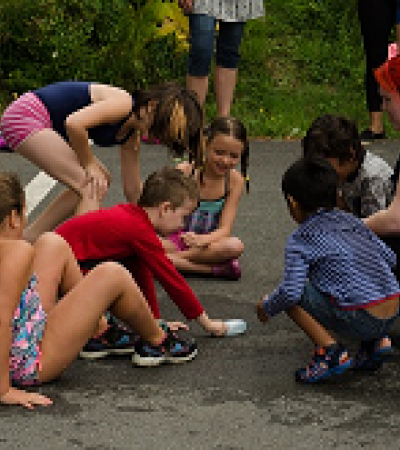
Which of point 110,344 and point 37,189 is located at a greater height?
point 110,344

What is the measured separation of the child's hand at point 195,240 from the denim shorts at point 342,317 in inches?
57.1

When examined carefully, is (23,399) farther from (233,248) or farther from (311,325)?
(233,248)

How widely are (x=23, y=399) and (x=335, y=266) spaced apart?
4.06 ft

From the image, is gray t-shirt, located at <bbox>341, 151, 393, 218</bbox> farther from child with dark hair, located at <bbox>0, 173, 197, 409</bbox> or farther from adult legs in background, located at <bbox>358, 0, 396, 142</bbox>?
adult legs in background, located at <bbox>358, 0, 396, 142</bbox>

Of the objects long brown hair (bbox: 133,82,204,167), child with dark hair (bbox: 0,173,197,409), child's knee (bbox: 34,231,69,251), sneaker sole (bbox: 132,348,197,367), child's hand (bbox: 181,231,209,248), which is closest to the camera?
child with dark hair (bbox: 0,173,197,409)

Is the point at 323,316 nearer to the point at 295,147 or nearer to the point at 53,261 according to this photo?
the point at 53,261

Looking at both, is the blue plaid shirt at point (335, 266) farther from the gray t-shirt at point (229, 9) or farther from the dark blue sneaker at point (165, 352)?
the gray t-shirt at point (229, 9)

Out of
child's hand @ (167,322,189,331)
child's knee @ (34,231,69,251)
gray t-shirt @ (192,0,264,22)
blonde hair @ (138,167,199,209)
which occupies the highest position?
gray t-shirt @ (192,0,264,22)

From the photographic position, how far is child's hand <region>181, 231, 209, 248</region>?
605cm

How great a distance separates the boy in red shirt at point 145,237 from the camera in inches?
196

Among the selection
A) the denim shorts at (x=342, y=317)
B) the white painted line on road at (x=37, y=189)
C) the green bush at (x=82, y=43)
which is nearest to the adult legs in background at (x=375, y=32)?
the green bush at (x=82, y=43)

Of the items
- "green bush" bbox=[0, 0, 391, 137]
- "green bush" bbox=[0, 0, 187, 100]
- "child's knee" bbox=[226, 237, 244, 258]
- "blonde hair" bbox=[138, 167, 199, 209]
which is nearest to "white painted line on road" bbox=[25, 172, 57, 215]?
"child's knee" bbox=[226, 237, 244, 258]

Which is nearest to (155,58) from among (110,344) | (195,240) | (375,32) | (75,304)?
(375,32)

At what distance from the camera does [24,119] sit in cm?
611
